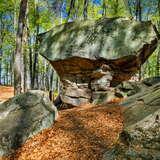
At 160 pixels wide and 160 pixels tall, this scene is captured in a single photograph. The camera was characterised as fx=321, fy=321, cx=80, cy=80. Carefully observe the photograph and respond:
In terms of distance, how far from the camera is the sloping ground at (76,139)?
22.4 ft

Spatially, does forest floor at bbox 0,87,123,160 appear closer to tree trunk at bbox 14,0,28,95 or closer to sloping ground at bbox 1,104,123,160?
sloping ground at bbox 1,104,123,160

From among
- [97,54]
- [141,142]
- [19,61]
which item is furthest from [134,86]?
[141,142]

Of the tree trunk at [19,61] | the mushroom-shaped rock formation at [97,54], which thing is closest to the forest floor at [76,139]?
the mushroom-shaped rock formation at [97,54]

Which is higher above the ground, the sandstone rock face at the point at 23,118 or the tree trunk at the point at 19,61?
the tree trunk at the point at 19,61

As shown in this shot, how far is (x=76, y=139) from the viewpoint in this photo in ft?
24.5

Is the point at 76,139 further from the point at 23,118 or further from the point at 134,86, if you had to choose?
the point at 134,86

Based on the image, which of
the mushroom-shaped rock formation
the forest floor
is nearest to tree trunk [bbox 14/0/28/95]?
the mushroom-shaped rock formation

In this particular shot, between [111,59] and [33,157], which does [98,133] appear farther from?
[111,59]

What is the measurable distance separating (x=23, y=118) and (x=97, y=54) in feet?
20.2

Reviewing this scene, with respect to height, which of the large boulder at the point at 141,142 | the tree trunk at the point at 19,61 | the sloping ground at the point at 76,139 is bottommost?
the sloping ground at the point at 76,139

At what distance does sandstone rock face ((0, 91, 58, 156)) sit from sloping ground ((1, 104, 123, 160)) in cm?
20

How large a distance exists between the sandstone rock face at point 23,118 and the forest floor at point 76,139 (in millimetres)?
192

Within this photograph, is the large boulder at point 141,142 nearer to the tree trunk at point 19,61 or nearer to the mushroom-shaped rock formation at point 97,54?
the mushroom-shaped rock formation at point 97,54

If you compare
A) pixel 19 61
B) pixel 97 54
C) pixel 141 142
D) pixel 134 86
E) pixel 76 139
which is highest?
pixel 97 54
